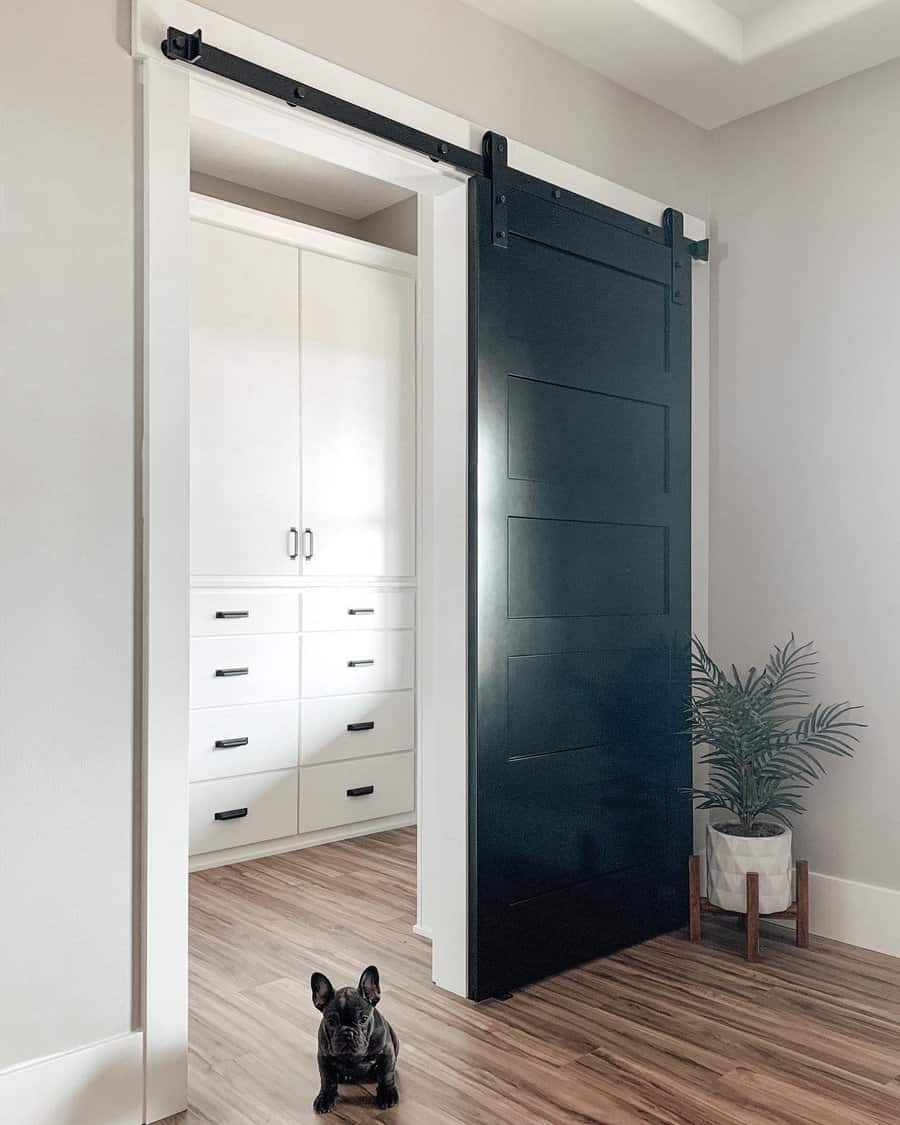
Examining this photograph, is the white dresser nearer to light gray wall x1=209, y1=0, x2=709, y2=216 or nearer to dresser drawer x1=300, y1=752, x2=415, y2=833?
dresser drawer x1=300, y1=752, x2=415, y2=833

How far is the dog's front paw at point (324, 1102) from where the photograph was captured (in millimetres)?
2092

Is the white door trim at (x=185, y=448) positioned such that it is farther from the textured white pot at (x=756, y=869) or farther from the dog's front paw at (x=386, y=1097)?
the textured white pot at (x=756, y=869)

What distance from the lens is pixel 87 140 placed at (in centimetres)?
201

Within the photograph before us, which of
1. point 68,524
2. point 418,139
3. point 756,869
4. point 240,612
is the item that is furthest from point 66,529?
point 756,869

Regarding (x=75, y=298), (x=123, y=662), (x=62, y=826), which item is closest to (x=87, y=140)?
(x=75, y=298)

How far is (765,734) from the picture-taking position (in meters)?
3.00

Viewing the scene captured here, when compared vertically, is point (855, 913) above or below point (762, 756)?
below

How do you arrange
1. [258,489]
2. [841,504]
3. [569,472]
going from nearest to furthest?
[569,472] < [841,504] < [258,489]

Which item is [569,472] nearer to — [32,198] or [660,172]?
[660,172]

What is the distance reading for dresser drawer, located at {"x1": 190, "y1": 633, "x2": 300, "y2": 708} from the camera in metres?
3.87

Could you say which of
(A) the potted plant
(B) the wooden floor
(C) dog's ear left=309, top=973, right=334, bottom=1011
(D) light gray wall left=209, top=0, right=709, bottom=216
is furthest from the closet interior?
(C) dog's ear left=309, top=973, right=334, bottom=1011

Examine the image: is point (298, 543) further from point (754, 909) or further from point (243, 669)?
point (754, 909)

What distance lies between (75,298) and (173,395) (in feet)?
0.86

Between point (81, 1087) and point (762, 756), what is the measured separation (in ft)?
6.63
